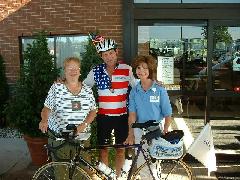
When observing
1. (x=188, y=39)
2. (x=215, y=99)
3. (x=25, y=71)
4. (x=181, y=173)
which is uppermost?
(x=188, y=39)

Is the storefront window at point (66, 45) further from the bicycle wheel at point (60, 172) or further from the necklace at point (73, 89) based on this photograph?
the bicycle wheel at point (60, 172)

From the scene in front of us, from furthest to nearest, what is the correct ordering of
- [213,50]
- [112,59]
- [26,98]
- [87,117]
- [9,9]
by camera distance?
[9,9] < [213,50] < [26,98] < [112,59] < [87,117]

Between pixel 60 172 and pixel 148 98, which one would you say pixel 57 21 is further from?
pixel 60 172

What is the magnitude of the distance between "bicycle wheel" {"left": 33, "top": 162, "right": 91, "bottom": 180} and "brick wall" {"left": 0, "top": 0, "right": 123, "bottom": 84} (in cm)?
317

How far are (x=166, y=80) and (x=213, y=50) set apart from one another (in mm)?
931

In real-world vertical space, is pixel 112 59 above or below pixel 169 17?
below

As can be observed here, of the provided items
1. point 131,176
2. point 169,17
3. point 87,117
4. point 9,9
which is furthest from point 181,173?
point 9,9

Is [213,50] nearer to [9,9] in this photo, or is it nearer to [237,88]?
[237,88]

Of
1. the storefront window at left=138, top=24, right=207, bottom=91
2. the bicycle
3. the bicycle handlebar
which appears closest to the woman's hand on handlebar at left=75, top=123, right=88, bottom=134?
the bicycle

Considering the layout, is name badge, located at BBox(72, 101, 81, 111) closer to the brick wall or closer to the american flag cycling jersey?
the american flag cycling jersey

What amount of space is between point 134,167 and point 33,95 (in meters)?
2.46

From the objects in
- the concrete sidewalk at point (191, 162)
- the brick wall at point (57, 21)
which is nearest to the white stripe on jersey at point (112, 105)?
the concrete sidewalk at point (191, 162)

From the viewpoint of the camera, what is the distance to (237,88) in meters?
6.67

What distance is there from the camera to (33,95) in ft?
20.3
